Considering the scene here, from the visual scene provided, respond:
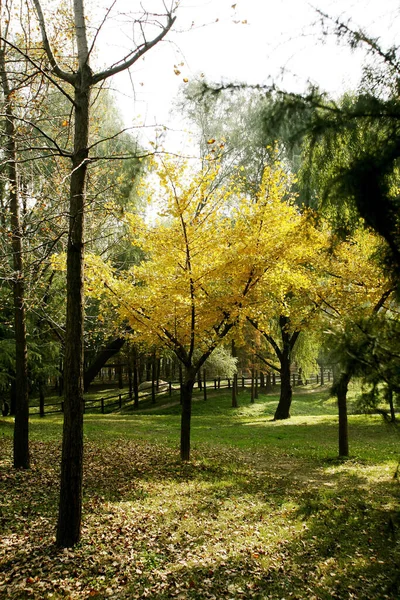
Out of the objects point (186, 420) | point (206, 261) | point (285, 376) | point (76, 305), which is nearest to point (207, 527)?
point (76, 305)

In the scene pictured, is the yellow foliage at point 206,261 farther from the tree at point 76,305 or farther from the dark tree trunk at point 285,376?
the dark tree trunk at point 285,376

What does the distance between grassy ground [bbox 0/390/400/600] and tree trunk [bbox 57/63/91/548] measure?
0.39 metres

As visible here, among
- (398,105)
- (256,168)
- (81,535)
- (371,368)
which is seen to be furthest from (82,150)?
(256,168)

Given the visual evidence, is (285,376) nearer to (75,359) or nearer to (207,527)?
(207,527)

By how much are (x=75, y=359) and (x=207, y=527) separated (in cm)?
279

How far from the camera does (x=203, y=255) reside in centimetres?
815

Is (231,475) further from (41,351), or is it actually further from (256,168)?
(256,168)

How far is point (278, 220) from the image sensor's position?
7.88 metres

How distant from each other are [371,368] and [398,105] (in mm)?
1773

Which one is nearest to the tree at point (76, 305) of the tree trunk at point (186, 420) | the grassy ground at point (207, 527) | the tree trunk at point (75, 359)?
the tree trunk at point (75, 359)

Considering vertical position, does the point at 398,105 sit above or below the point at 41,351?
above

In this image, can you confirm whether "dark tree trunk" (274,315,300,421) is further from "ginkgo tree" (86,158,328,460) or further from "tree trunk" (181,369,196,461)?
"ginkgo tree" (86,158,328,460)

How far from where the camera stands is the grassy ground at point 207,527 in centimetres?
396

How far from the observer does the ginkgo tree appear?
788 cm
